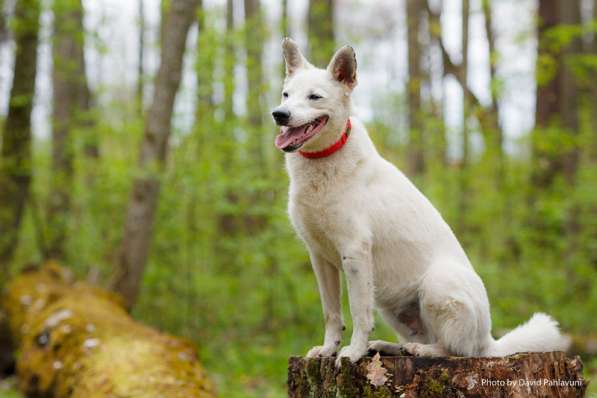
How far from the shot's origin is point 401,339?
14.1ft

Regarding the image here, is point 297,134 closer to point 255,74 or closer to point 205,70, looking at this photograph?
point 205,70

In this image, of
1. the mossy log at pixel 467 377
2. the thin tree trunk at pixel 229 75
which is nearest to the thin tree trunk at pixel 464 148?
the thin tree trunk at pixel 229 75

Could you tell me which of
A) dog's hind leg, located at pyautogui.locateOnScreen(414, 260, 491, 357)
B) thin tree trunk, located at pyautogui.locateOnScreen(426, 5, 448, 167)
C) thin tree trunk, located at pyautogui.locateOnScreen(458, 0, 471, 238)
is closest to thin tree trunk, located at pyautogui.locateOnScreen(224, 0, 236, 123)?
thin tree trunk, located at pyautogui.locateOnScreen(426, 5, 448, 167)

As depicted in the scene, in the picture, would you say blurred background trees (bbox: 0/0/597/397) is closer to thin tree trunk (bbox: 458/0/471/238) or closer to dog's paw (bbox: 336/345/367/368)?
thin tree trunk (bbox: 458/0/471/238)

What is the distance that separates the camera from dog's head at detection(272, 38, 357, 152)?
367 centimetres

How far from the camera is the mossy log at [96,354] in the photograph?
4.98 metres

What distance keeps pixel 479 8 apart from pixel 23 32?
8364 millimetres

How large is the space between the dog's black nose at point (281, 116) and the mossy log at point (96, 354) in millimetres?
2358

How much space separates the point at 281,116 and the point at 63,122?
331 inches

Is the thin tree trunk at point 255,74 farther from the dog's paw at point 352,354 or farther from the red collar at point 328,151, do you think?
the dog's paw at point 352,354

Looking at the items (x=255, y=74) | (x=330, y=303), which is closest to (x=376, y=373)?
(x=330, y=303)

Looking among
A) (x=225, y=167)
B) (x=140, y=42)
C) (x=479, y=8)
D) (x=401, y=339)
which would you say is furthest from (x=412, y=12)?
(x=401, y=339)

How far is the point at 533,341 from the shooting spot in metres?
4.00

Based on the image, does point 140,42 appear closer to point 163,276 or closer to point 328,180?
point 163,276
